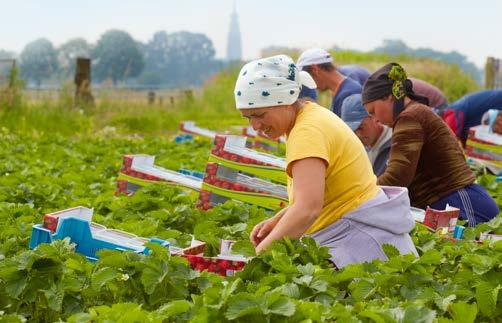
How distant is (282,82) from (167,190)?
2225 mm

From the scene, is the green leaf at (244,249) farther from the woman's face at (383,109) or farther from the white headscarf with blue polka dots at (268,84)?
the woman's face at (383,109)

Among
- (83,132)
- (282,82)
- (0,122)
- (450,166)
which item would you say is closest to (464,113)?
(450,166)

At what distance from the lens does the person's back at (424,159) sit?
16.0 feet

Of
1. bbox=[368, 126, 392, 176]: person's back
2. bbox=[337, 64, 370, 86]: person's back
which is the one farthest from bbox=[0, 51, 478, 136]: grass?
bbox=[368, 126, 392, 176]: person's back

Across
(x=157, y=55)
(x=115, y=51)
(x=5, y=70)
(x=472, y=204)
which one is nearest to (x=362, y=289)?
(x=472, y=204)

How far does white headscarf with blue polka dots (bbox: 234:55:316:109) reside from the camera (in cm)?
364

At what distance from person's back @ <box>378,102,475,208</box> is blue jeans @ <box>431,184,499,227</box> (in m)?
0.04

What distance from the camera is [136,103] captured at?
18.1 metres

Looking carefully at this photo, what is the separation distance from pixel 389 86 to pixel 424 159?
537 mm

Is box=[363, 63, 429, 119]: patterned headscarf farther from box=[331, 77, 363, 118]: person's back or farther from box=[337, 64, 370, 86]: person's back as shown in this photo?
box=[337, 64, 370, 86]: person's back

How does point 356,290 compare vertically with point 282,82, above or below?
below

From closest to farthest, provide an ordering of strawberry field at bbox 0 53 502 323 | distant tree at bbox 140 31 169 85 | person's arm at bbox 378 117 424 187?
strawberry field at bbox 0 53 502 323
person's arm at bbox 378 117 424 187
distant tree at bbox 140 31 169 85

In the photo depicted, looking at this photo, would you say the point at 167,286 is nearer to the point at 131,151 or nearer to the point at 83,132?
the point at 131,151

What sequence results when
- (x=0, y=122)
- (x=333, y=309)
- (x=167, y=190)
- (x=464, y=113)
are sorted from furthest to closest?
(x=0, y=122), (x=464, y=113), (x=167, y=190), (x=333, y=309)
